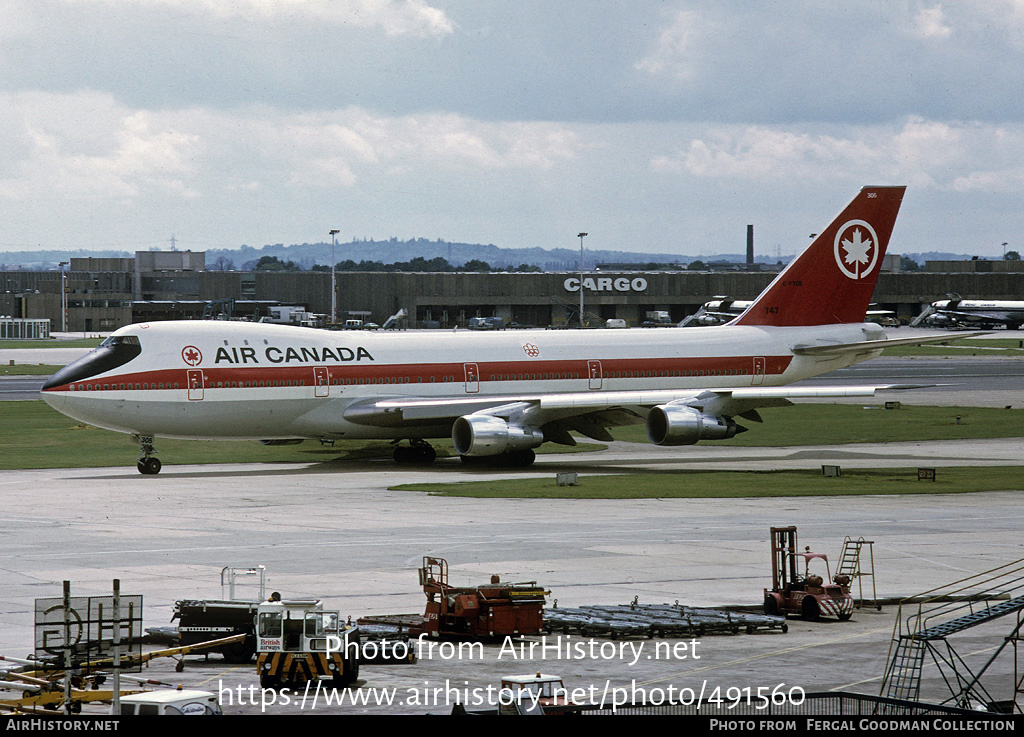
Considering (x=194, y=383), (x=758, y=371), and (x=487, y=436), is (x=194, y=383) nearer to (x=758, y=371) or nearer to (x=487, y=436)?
(x=487, y=436)

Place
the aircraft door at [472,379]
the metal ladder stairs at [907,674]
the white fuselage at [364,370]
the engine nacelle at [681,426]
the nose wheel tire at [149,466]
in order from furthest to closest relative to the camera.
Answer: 1. the aircraft door at [472,379]
2. the engine nacelle at [681,426]
3. the nose wheel tire at [149,466]
4. the white fuselage at [364,370]
5. the metal ladder stairs at [907,674]

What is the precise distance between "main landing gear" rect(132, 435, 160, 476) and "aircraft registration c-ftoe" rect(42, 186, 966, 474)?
0.05 m

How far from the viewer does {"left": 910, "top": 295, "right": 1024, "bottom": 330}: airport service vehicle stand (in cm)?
18338

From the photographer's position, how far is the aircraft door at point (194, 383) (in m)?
53.8

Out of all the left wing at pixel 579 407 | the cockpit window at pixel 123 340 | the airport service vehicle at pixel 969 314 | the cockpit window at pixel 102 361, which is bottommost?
the left wing at pixel 579 407

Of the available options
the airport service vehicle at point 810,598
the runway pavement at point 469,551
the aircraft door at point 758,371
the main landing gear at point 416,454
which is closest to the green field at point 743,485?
the runway pavement at point 469,551

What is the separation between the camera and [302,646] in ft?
77.3

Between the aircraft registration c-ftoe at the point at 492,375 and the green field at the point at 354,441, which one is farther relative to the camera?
the green field at the point at 354,441

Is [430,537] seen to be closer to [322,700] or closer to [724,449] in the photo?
[322,700]

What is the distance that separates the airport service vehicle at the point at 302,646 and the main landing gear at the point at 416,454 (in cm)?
3603

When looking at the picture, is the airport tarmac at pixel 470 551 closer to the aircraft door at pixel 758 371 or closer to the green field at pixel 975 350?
the aircraft door at pixel 758 371

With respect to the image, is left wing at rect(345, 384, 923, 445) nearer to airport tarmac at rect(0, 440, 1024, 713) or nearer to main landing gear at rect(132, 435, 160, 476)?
airport tarmac at rect(0, 440, 1024, 713)

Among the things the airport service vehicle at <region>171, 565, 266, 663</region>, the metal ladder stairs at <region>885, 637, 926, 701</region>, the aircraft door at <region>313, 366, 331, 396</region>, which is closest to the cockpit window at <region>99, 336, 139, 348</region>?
the aircraft door at <region>313, 366, 331, 396</region>

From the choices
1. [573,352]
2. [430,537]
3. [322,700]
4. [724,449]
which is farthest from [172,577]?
[724,449]
